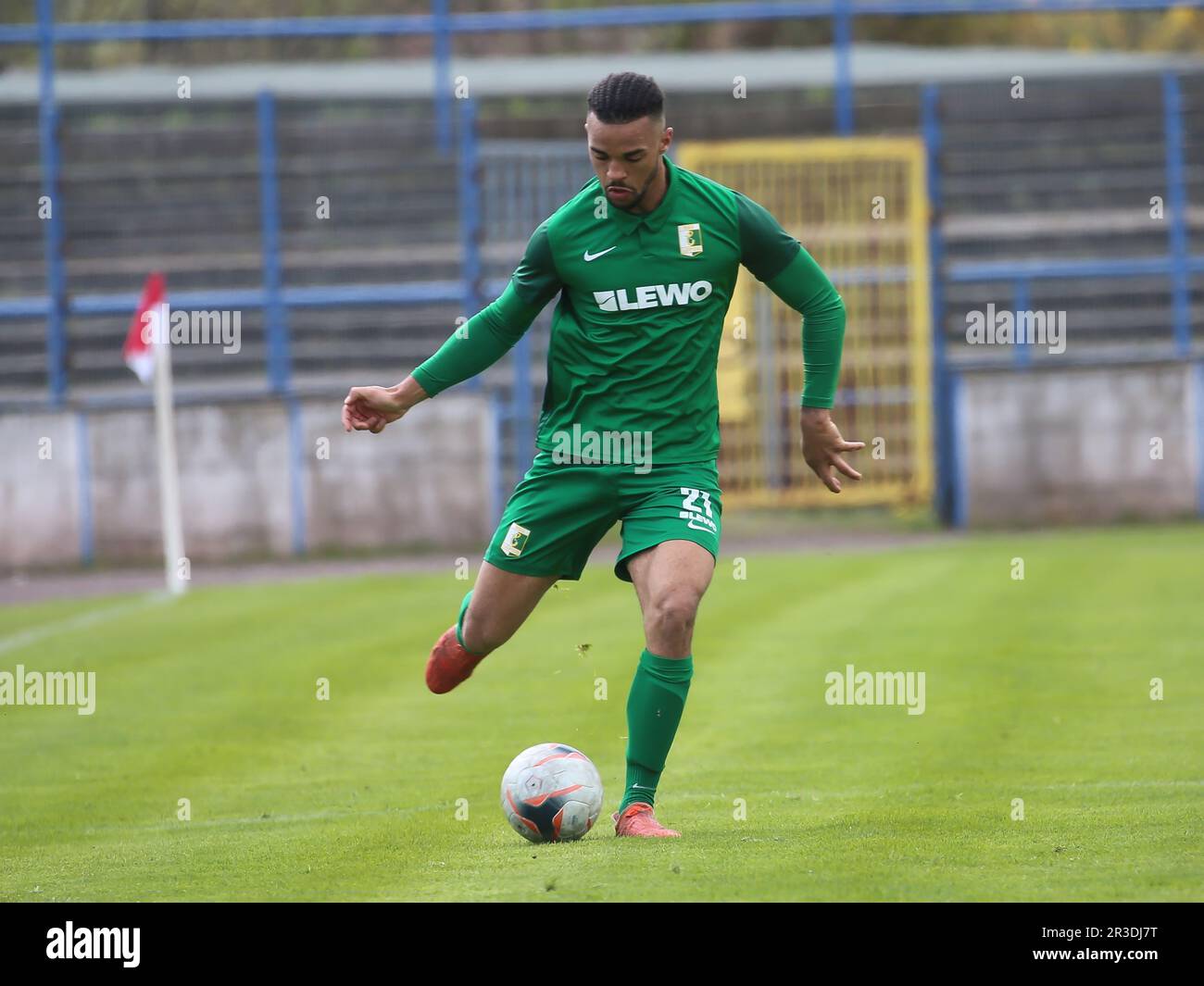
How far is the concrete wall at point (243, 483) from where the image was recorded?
896 inches

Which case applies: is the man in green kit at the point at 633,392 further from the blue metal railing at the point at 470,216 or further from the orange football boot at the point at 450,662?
the blue metal railing at the point at 470,216

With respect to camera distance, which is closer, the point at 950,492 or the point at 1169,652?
the point at 1169,652

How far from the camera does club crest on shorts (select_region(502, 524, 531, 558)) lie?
283 inches

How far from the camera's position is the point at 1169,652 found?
12.1m

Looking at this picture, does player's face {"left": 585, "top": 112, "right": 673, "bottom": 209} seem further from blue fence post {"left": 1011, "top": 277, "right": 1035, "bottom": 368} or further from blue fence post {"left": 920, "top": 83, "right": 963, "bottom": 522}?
blue fence post {"left": 920, "top": 83, "right": 963, "bottom": 522}

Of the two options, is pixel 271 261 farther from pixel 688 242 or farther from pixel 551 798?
pixel 551 798

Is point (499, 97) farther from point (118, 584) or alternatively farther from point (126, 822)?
point (126, 822)

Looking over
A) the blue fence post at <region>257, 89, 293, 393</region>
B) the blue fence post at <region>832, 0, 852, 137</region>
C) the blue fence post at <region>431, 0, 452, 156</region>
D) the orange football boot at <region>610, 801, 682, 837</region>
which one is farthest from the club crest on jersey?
the blue fence post at <region>431, 0, 452, 156</region>

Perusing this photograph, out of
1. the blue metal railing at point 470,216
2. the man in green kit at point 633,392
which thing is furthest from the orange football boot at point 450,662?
the blue metal railing at point 470,216

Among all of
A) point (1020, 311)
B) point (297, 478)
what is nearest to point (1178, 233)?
point (1020, 311)

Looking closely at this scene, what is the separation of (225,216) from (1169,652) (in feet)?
57.2

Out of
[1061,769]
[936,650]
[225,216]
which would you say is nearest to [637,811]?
[1061,769]

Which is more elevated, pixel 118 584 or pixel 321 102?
pixel 321 102

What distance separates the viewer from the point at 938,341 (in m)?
24.3
